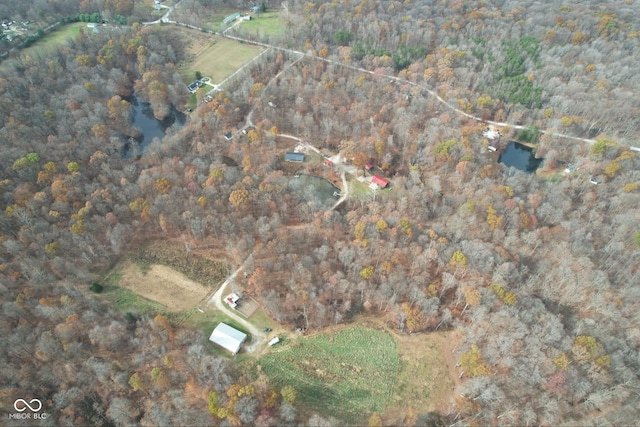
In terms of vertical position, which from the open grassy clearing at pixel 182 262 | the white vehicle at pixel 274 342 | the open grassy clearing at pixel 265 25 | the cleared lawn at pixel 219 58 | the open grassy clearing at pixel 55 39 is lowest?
the white vehicle at pixel 274 342

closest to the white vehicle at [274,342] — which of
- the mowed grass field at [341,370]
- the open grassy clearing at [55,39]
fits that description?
the mowed grass field at [341,370]

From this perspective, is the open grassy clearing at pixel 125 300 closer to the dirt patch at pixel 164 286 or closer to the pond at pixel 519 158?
the dirt patch at pixel 164 286

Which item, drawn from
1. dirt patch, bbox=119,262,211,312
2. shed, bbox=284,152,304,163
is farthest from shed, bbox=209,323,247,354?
shed, bbox=284,152,304,163

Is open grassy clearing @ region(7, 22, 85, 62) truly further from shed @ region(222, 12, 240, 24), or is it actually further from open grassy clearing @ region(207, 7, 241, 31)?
shed @ region(222, 12, 240, 24)

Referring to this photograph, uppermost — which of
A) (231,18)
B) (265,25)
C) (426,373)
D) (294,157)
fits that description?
(231,18)

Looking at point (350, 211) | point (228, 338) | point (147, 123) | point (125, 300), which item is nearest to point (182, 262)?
point (125, 300)

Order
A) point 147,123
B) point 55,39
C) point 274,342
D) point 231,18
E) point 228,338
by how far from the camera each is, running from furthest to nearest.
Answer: point 231,18 < point 55,39 < point 147,123 < point 274,342 < point 228,338

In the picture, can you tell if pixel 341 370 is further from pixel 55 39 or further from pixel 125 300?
pixel 55 39
